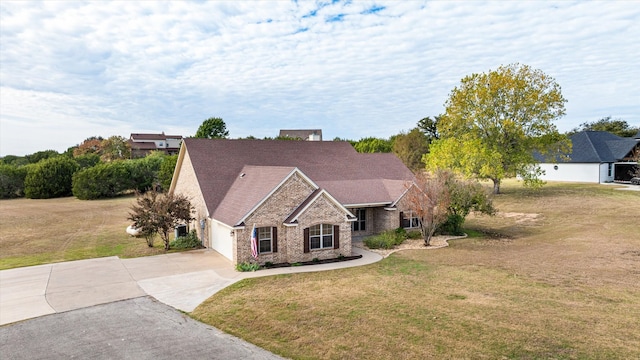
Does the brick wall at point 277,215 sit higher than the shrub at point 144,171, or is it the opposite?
the shrub at point 144,171

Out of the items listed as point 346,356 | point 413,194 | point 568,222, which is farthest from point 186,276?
point 568,222

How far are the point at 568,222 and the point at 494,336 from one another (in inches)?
988

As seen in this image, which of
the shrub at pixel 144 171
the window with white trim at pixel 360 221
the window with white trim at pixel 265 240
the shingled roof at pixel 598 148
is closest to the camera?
the window with white trim at pixel 265 240

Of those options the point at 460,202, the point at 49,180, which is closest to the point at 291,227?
the point at 460,202

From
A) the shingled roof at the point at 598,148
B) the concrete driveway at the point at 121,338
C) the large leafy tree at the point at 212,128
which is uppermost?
the large leafy tree at the point at 212,128

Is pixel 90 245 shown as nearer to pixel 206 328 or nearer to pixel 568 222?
pixel 206 328

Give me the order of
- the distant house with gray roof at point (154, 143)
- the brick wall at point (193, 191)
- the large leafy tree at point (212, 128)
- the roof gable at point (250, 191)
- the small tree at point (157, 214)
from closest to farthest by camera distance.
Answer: the roof gable at point (250, 191), the small tree at point (157, 214), the brick wall at point (193, 191), the large leafy tree at point (212, 128), the distant house with gray roof at point (154, 143)

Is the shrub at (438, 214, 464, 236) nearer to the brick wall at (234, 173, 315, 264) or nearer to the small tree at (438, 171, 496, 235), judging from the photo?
the small tree at (438, 171, 496, 235)

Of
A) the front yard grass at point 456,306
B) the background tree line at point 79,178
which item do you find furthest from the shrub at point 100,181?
the front yard grass at point 456,306

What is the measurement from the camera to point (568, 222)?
100 feet

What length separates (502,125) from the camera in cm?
4191

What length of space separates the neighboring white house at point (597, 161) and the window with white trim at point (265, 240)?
160 ft

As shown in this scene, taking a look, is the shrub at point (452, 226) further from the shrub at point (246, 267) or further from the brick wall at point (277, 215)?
the shrub at point (246, 267)

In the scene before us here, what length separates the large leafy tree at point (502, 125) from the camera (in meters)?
40.9
